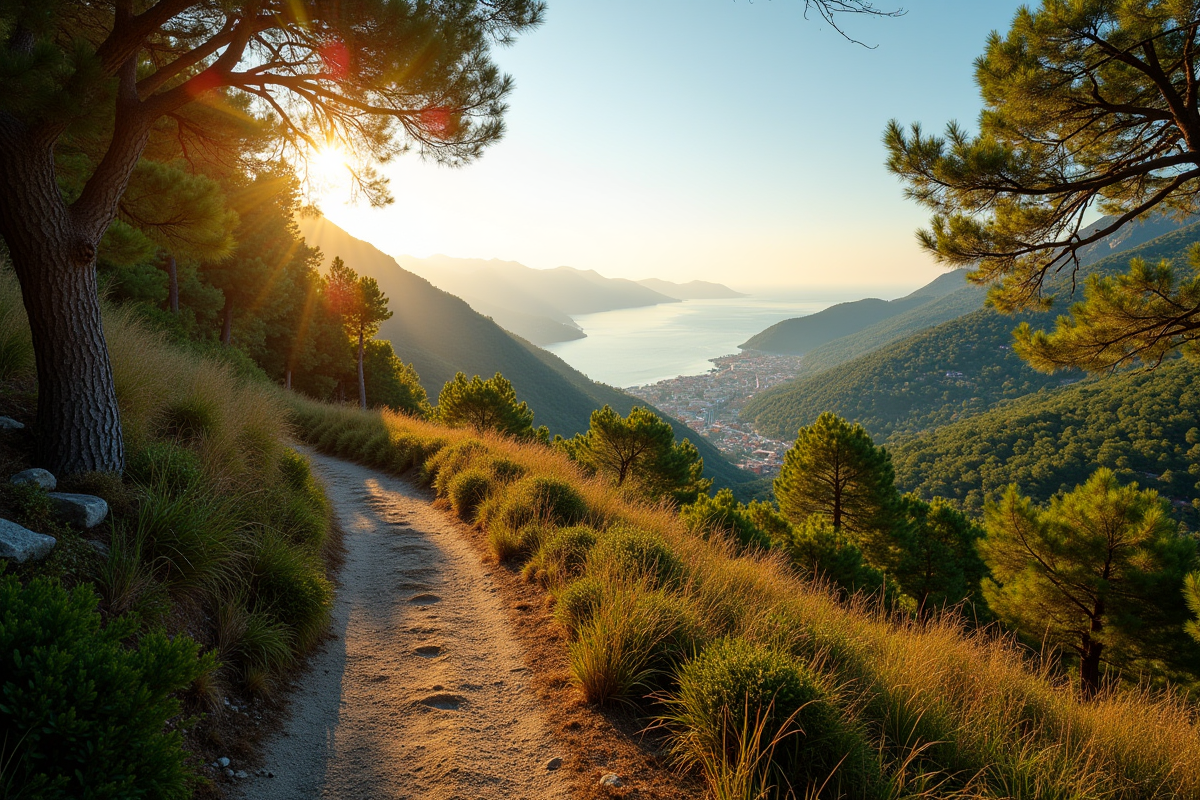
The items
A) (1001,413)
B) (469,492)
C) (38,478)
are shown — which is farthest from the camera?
(1001,413)

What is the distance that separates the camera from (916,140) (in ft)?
24.5

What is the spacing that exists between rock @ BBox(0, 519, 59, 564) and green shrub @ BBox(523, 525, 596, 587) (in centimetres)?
339

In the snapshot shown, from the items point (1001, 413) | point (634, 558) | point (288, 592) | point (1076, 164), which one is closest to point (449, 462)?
point (288, 592)

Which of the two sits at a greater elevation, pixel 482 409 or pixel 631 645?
pixel 482 409

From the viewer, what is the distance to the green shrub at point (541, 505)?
20.8ft

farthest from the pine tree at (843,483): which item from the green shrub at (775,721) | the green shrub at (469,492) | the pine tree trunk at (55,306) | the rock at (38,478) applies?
the rock at (38,478)

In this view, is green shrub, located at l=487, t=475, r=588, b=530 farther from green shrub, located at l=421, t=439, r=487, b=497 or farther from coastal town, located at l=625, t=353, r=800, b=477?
coastal town, located at l=625, t=353, r=800, b=477

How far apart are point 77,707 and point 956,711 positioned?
14.4 feet

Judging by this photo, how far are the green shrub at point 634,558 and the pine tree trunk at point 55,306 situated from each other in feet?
12.5

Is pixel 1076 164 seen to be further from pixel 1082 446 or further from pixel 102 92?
pixel 1082 446

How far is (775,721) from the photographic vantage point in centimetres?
261

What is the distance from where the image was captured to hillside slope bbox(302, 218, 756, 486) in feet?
233

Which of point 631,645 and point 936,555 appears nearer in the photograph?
point 631,645

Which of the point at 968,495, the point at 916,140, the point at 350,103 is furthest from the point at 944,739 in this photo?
the point at 968,495
